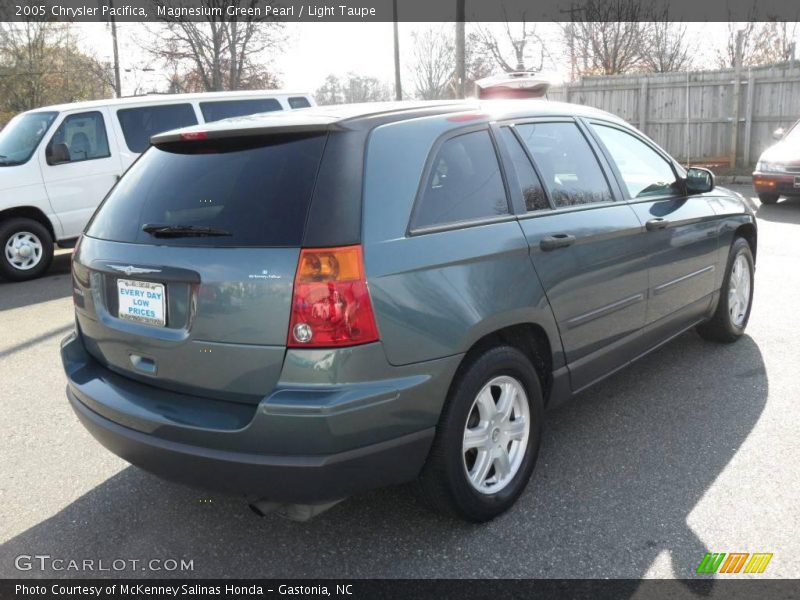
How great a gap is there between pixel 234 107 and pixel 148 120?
1133 millimetres

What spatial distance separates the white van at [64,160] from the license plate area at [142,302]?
21.8ft

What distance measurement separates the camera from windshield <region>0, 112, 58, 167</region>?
864 centimetres

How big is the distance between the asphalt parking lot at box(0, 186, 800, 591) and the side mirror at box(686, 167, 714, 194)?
1.25 m

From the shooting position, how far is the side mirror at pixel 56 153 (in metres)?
8.63

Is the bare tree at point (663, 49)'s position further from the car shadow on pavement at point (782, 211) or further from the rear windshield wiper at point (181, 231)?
the rear windshield wiper at point (181, 231)

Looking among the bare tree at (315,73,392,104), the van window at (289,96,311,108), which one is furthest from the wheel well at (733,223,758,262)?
the bare tree at (315,73,392,104)

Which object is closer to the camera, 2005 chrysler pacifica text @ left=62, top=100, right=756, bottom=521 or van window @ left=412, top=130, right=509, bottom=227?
2005 chrysler pacifica text @ left=62, top=100, right=756, bottom=521

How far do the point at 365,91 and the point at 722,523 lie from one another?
1866 inches

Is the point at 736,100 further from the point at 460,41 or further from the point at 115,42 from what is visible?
the point at 115,42

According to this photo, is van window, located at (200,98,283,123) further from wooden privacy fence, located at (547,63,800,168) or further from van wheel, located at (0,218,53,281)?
wooden privacy fence, located at (547,63,800,168)

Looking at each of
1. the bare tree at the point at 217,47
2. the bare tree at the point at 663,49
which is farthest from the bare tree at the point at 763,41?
the bare tree at the point at 217,47

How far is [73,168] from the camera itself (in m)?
8.88

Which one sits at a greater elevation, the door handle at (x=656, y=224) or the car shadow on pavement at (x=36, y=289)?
the door handle at (x=656, y=224)

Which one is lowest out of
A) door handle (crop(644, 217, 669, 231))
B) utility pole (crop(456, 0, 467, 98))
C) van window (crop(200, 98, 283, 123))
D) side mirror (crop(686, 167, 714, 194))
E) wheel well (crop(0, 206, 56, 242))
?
wheel well (crop(0, 206, 56, 242))
